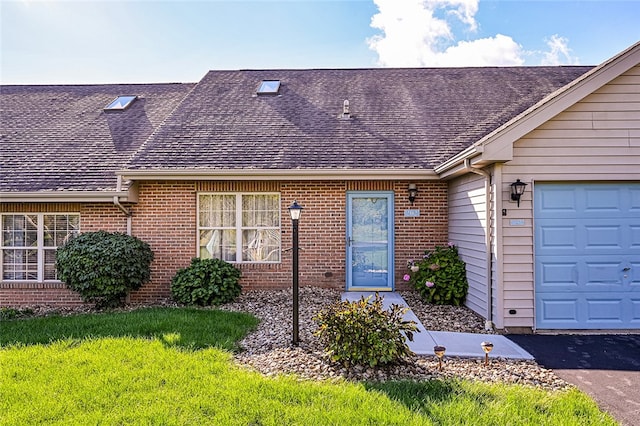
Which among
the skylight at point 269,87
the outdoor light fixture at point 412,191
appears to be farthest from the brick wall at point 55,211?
the outdoor light fixture at point 412,191

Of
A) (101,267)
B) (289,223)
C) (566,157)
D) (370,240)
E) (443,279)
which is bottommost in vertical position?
(443,279)

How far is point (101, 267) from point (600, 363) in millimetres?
8363

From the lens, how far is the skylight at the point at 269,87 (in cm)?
1159

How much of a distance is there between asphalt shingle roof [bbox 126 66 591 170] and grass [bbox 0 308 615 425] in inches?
177

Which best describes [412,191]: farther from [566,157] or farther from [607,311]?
[607,311]

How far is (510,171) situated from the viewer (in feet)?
20.3

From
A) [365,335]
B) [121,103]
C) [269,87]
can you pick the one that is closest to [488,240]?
[365,335]

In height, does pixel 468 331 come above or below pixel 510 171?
below

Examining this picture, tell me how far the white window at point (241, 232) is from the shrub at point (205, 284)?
82 cm

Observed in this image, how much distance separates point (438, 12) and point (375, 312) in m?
10.4

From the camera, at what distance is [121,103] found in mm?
12094

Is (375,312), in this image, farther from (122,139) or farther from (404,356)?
(122,139)

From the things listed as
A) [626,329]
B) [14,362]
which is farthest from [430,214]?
[14,362]

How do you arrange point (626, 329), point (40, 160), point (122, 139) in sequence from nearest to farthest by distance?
point (626, 329) → point (40, 160) → point (122, 139)
